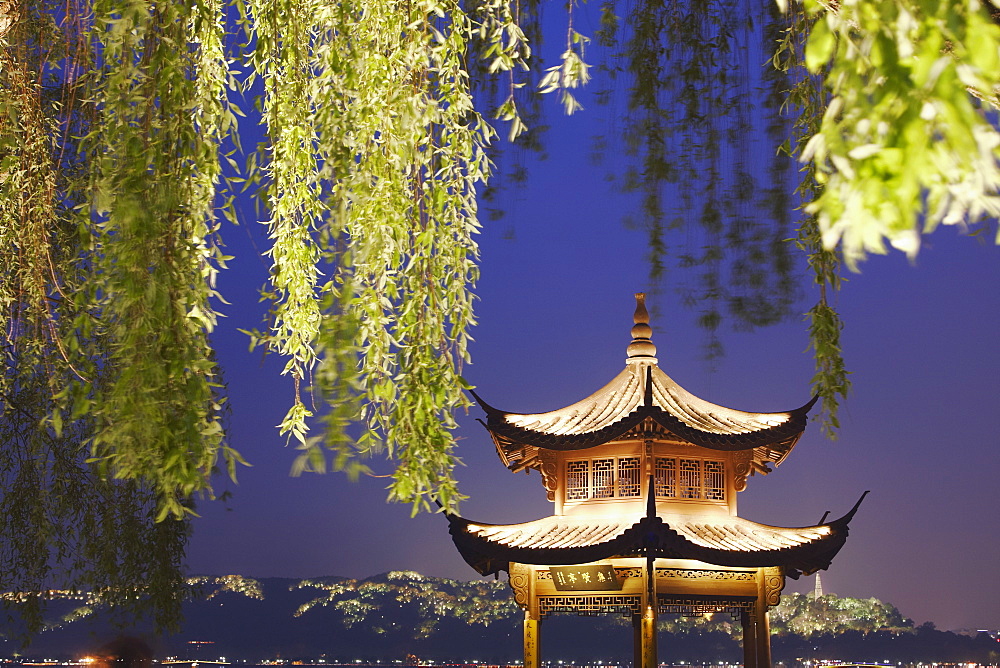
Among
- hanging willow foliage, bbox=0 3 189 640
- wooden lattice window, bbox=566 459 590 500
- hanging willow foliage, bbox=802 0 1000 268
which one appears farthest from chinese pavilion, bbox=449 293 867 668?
hanging willow foliage, bbox=802 0 1000 268

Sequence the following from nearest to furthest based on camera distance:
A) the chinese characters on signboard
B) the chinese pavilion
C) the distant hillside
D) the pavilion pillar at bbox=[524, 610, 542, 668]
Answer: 1. the chinese pavilion
2. the chinese characters on signboard
3. the pavilion pillar at bbox=[524, 610, 542, 668]
4. the distant hillside

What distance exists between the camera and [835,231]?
3.37 feet

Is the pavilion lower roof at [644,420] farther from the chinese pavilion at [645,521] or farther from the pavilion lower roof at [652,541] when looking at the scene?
the pavilion lower roof at [652,541]

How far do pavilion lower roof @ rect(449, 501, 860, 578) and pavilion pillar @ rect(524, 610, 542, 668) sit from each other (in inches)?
20.0

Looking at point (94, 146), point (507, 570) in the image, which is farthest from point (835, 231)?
point (507, 570)

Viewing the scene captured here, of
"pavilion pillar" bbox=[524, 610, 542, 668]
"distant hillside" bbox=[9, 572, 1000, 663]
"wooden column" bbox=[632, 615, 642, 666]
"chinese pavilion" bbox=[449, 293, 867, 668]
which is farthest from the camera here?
"distant hillside" bbox=[9, 572, 1000, 663]

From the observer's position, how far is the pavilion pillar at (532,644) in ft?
25.2

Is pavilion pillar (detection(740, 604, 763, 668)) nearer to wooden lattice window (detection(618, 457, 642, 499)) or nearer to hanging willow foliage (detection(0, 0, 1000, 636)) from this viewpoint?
wooden lattice window (detection(618, 457, 642, 499))

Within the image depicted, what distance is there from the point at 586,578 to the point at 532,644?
676mm

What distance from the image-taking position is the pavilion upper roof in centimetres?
754

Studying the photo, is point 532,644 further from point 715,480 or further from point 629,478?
point 715,480

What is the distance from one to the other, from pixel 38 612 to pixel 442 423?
3927mm

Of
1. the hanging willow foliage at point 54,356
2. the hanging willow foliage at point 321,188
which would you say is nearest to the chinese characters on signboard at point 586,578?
the hanging willow foliage at point 54,356

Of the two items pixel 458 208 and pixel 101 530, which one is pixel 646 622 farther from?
pixel 458 208
